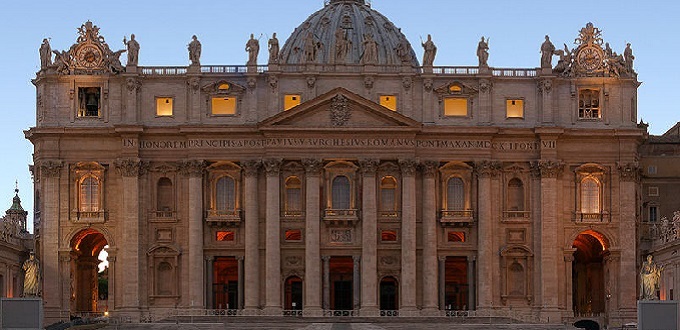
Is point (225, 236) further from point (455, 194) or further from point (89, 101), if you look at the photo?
point (455, 194)

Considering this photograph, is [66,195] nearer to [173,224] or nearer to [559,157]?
[173,224]

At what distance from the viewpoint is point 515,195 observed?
371ft

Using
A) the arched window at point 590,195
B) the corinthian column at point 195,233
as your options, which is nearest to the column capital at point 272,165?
the corinthian column at point 195,233

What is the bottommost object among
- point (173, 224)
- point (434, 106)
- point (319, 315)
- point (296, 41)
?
point (319, 315)

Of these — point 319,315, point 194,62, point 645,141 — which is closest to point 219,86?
point 194,62

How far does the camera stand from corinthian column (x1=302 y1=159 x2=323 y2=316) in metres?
110

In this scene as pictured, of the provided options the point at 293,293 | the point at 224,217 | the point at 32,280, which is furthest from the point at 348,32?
the point at 32,280

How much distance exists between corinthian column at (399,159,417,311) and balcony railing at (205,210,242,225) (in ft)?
41.9

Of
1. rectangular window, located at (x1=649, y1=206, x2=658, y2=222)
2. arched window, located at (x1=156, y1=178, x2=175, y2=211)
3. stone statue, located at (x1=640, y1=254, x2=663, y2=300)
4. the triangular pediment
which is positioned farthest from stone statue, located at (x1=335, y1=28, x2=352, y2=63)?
stone statue, located at (x1=640, y1=254, x2=663, y2=300)

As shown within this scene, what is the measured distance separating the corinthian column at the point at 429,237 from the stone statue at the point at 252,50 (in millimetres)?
15617

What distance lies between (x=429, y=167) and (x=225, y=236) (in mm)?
16671

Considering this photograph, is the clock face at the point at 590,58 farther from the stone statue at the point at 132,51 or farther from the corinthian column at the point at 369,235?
the stone statue at the point at 132,51

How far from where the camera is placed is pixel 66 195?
366ft

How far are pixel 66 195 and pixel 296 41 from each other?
118ft
